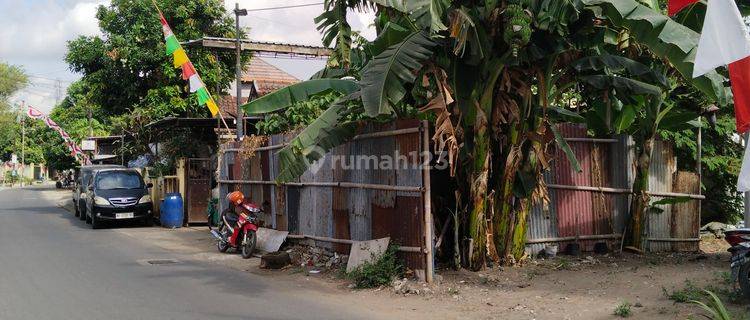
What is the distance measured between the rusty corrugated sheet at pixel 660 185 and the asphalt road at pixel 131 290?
5.62m

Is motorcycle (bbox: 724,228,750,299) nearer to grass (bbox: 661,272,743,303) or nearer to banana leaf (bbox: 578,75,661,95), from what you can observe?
grass (bbox: 661,272,743,303)

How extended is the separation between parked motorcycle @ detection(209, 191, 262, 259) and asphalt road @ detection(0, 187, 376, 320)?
974 mm

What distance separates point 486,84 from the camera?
8.34 meters

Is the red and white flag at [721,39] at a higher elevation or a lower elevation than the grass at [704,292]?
higher

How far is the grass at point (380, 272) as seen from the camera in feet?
27.2

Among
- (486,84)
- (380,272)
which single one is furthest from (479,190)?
(380,272)

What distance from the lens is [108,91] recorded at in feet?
76.2

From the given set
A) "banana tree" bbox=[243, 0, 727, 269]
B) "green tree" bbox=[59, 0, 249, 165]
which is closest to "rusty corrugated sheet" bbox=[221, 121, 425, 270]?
"banana tree" bbox=[243, 0, 727, 269]

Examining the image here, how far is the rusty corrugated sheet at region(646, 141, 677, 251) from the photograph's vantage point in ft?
33.3

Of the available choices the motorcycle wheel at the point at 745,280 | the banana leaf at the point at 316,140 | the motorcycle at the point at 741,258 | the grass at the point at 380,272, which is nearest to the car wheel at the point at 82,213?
the banana leaf at the point at 316,140

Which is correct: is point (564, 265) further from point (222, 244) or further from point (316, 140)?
point (222, 244)

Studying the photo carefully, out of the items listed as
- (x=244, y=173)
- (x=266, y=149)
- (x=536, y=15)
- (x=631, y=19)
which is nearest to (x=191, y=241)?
(x=244, y=173)

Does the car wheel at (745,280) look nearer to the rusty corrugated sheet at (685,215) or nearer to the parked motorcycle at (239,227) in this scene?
the rusty corrugated sheet at (685,215)

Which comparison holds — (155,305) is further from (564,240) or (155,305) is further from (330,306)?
(564,240)
